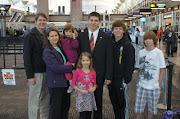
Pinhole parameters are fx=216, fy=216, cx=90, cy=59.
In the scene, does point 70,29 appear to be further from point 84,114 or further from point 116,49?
point 84,114

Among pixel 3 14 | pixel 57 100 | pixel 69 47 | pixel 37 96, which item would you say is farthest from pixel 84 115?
pixel 3 14

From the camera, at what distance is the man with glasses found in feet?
11.8

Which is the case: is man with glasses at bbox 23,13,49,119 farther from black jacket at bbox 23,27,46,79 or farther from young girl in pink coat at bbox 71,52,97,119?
young girl in pink coat at bbox 71,52,97,119

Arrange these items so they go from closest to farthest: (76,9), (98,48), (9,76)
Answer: (98,48) → (9,76) → (76,9)

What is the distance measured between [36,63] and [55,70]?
44 centimetres

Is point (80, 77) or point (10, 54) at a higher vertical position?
point (10, 54)

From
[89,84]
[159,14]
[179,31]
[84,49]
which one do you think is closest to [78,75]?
[89,84]

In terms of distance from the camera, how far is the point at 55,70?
346 cm

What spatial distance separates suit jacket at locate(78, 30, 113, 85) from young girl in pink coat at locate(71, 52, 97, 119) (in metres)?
0.13

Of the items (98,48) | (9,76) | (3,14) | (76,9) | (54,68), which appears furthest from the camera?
(76,9)

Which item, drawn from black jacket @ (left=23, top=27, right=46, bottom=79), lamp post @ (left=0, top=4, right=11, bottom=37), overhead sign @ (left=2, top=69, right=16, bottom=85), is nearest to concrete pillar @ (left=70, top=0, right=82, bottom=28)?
lamp post @ (left=0, top=4, right=11, bottom=37)

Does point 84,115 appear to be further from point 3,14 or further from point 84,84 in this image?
point 3,14

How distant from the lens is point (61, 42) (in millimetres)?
3734

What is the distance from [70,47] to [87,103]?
0.98 meters
